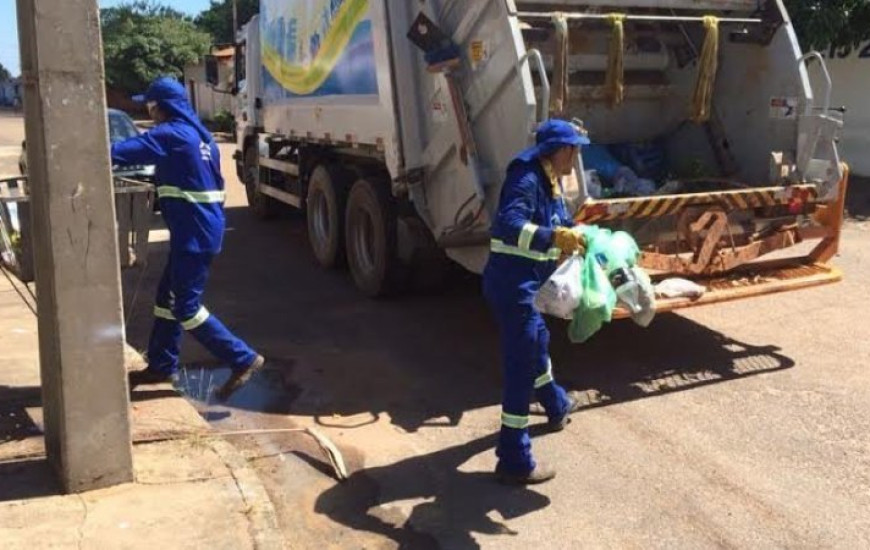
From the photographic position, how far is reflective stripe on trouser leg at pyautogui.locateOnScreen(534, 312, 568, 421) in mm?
4246

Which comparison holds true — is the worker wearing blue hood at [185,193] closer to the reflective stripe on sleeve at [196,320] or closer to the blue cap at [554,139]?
the reflective stripe on sleeve at [196,320]

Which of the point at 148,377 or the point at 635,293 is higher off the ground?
the point at 635,293

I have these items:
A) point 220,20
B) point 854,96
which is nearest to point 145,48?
point 220,20

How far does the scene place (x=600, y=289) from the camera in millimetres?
4094

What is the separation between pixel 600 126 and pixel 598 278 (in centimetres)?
317

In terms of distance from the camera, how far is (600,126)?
7.00 metres

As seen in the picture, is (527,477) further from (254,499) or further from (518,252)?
(254,499)

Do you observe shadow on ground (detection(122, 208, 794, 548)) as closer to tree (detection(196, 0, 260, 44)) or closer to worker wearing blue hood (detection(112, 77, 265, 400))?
worker wearing blue hood (detection(112, 77, 265, 400))

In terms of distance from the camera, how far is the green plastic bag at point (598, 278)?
407 centimetres

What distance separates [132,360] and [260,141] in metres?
6.07

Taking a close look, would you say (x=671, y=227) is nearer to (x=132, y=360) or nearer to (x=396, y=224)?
(x=396, y=224)

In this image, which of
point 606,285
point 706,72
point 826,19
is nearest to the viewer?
point 606,285

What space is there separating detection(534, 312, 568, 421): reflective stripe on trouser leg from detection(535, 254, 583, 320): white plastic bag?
165 millimetres

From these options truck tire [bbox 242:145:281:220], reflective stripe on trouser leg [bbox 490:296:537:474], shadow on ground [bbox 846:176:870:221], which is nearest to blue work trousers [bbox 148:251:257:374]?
reflective stripe on trouser leg [bbox 490:296:537:474]
